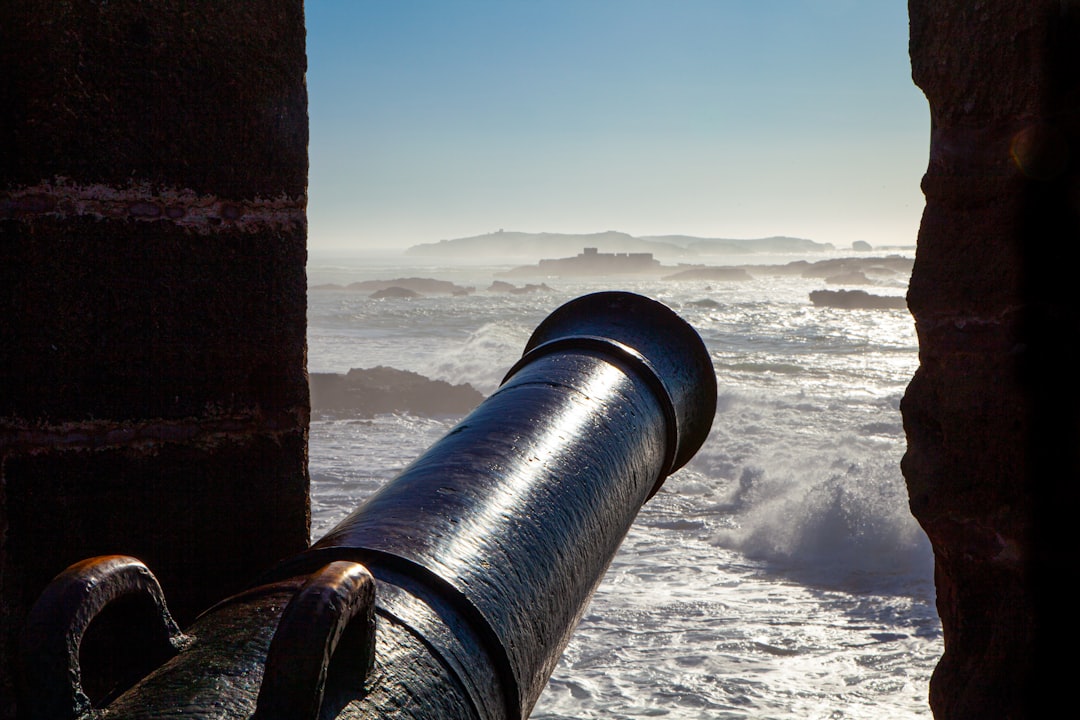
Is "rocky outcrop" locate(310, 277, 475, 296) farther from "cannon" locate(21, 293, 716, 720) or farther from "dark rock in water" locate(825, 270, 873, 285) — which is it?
"cannon" locate(21, 293, 716, 720)

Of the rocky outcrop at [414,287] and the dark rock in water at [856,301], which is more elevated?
the dark rock in water at [856,301]

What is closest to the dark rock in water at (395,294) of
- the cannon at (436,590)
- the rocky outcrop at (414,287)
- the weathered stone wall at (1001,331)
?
the rocky outcrop at (414,287)

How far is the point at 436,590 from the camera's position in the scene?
1604 mm

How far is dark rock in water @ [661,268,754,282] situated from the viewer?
9684 centimetres

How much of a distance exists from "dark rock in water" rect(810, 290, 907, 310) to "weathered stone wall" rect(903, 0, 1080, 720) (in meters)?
46.3

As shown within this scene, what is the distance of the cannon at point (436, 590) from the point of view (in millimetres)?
1188

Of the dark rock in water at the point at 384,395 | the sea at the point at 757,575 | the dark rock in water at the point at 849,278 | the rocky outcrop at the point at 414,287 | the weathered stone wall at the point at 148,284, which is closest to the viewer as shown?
the weathered stone wall at the point at 148,284

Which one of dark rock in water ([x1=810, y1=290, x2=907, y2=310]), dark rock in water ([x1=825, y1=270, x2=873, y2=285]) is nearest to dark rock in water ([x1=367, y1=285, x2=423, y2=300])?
dark rock in water ([x1=810, y1=290, x2=907, y2=310])

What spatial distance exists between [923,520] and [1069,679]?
438 millimetres

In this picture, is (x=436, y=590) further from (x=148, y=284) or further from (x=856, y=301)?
(x=856, y=301)

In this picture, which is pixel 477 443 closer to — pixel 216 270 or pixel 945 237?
pixel 216 270

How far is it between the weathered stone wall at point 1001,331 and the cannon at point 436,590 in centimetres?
81

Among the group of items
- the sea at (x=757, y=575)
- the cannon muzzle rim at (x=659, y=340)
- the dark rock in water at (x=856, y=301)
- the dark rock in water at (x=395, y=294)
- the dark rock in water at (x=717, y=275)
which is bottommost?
the sea at (x=757, y=575)

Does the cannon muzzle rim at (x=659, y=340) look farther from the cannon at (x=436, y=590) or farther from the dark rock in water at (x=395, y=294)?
the dark rock in water at (x=395, y=294)
